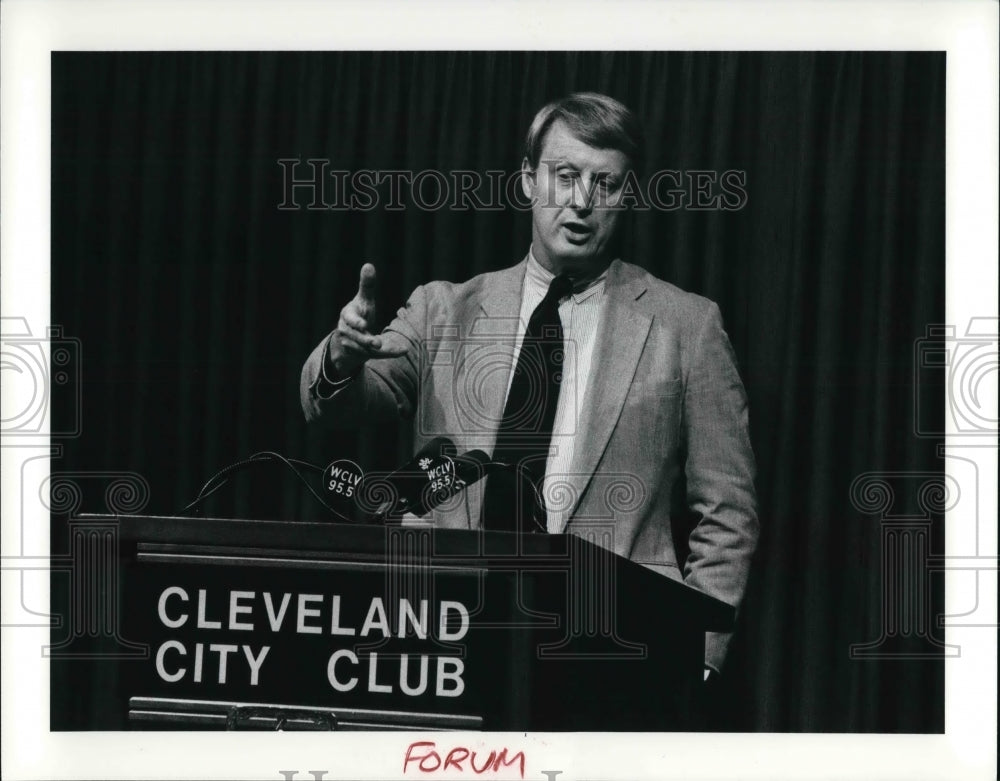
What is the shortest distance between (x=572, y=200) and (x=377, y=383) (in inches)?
28.7

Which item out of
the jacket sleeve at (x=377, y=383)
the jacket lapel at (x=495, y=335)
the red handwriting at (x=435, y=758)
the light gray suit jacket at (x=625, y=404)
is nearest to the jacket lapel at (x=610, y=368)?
the light gray suit jacket at (x=625, y=404)

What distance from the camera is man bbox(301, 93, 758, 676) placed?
323 centimetres

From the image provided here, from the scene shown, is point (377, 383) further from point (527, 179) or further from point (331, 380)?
point (527, 179)

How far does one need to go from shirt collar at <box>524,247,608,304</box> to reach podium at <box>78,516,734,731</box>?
0.66m

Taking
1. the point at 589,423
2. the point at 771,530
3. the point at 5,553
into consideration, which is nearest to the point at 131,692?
the point at 5,553

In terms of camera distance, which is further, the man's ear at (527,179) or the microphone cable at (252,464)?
the man's ear at (527,179)

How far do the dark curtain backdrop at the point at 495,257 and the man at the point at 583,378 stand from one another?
6 cm

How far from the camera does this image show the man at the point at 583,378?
3.23 metres

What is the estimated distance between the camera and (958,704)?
3262 millimetres

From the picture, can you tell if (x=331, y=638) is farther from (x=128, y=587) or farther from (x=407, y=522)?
(x=128, y=587)

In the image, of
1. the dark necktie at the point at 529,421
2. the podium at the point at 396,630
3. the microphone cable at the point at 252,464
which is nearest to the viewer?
the podium at the point at 396,630

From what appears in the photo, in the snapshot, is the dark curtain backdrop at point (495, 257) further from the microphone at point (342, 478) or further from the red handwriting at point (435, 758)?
the red handwriting at point (435, 758)

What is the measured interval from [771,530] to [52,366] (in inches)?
79.4

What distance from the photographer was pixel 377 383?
3234 millimetres
